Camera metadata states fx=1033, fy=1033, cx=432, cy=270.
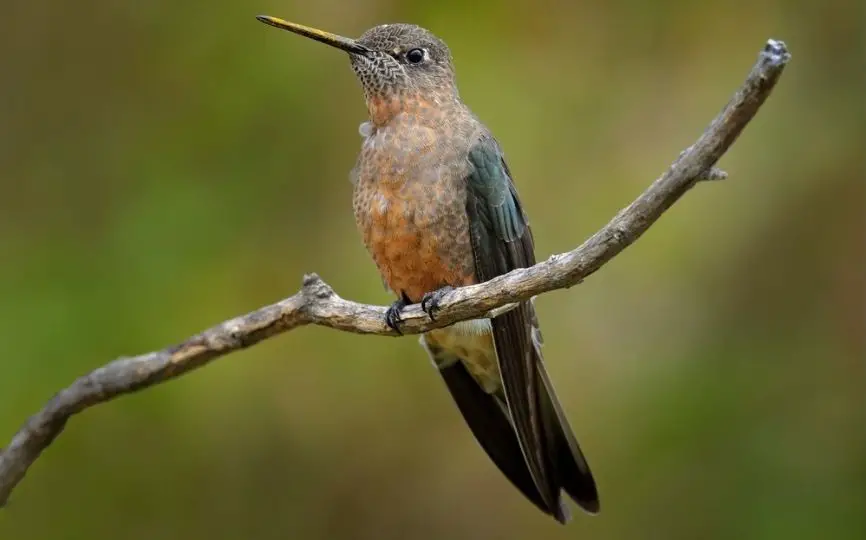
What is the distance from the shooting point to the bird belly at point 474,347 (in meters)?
3.70

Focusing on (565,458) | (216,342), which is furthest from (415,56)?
(565,458)

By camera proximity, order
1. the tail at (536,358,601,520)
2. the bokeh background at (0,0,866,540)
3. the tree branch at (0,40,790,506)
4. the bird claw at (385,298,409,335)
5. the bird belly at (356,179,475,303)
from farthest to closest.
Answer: the bokeh background at (0,0,866,540)
the tail at (536,358,601,520)
the bird belly at (356,179,475,303)
the bird claw at (385,298,409,335)
the tree branch at (0,40,790,506)

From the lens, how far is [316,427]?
5223 mm

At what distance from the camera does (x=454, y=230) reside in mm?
3473

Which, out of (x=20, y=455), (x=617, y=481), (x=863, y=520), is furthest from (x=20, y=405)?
(x=863, y=520)

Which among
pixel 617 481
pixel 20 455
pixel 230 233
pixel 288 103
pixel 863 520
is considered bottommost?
Result: pixel 863 520

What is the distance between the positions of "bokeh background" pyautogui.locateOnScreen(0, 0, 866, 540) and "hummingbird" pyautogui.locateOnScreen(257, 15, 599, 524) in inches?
51.5

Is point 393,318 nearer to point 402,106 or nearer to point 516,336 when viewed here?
point 516,336

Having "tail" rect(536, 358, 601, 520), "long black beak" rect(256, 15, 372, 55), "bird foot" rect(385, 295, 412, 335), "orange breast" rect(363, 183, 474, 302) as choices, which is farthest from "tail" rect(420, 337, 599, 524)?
"long black beak" rect(256, 15, 372, 55)

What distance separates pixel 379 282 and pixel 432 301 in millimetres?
1754

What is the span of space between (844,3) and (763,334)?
1.96 meters

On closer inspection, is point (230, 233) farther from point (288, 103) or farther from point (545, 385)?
point (545, 385)

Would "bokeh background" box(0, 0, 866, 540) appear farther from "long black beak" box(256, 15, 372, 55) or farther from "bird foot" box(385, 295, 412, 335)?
"bird foot" box(385, 295, 412, 335)

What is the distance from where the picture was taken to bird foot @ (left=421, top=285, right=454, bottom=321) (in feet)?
10.5
